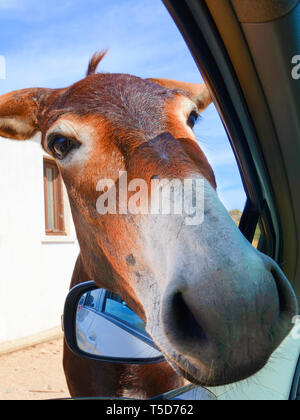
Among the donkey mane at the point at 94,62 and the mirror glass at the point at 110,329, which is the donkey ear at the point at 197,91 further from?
the mirror glass at the point at 110,329

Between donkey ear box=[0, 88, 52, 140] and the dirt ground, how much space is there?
8.18ft

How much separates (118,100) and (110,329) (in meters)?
0.97

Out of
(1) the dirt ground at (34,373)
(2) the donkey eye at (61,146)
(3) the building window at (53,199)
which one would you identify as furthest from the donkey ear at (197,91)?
(1) the dirt ground at (34,373)

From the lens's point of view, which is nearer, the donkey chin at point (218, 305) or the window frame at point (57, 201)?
the donkey chin at point (218, 305)

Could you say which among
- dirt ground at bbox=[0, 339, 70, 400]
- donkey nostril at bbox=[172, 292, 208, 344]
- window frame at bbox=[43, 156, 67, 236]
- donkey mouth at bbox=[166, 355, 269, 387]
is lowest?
dirt ground at bbox=[0, 339, 70, 400]

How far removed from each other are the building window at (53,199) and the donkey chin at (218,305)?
319cm

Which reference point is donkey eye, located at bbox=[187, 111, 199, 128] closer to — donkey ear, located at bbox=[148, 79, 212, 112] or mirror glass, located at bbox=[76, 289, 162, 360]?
donkey ear, located at bbox=[148, 79, 212, 112]

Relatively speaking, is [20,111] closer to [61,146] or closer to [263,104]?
[61,146]

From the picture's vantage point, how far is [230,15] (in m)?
0.96

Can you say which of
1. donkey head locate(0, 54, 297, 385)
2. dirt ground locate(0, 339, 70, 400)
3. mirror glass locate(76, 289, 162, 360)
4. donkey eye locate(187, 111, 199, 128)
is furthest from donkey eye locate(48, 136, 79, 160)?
dirt ground locate(0, 339, 70, 400)

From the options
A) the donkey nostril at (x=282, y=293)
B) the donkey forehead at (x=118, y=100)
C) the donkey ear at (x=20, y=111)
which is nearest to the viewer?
the donkey nostril at (x=282, y=293)

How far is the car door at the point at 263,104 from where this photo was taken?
892mm

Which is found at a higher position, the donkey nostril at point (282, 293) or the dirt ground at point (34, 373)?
the donkey nostril at point (282, 293)

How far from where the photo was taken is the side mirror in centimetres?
130
